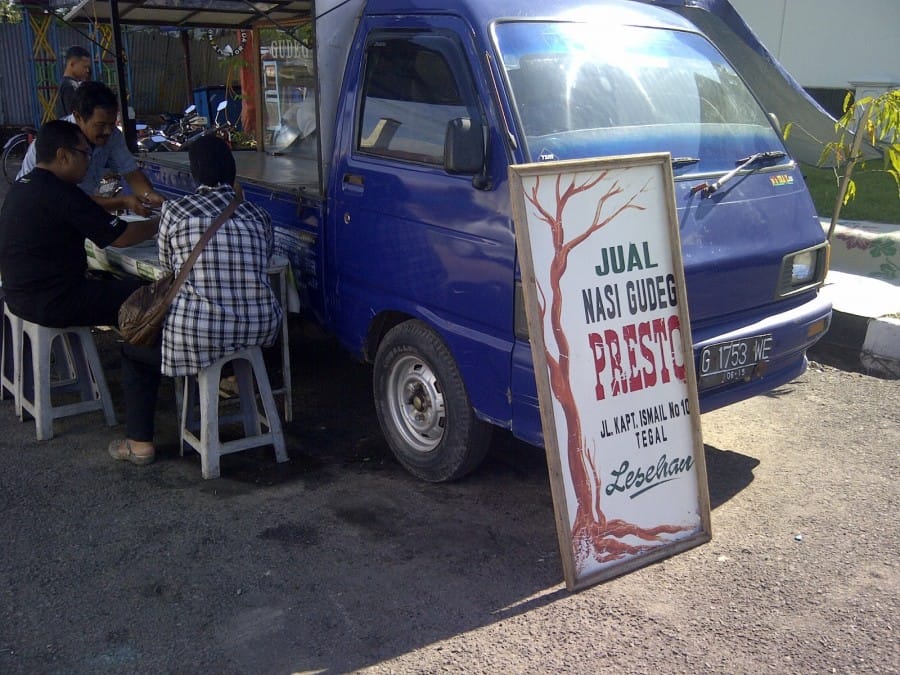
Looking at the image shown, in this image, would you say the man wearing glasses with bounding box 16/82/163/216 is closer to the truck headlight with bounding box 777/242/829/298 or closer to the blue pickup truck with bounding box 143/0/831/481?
the blue pickup truck with bounding box 143/0/831/481

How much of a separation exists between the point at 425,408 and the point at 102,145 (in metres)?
2.70

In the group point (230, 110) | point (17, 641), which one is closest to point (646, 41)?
point (17, 641)

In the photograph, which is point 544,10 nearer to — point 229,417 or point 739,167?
point 739,167

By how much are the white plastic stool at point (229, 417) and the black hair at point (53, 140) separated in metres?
1.28

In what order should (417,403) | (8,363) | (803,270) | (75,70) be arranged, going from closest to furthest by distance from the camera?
(803,270)
(417,403)
(8,363)
(75,70)

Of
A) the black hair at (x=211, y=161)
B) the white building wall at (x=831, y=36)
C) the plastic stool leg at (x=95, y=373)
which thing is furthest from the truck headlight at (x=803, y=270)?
the white building wall at (x=831, y=36)

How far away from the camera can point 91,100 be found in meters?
4.93

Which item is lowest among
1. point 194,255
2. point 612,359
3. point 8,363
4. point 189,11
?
point 8,363

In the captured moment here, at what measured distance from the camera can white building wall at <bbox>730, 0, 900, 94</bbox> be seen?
12.0 meters

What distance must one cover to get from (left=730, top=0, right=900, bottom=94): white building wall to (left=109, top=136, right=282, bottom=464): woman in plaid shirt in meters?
10.3

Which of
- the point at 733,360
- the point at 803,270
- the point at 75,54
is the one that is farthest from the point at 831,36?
the point at 733,360

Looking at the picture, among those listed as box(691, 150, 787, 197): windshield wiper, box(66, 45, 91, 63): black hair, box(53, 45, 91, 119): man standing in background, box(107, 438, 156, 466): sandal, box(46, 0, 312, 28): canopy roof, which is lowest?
box(107, 438, 156, 466): sandal

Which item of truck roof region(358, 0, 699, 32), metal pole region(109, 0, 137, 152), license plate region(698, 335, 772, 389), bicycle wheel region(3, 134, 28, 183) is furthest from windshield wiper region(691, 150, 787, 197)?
bicycle wheel region(3, 134, 28, 183)

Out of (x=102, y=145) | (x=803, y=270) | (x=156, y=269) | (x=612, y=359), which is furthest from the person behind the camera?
(x=102, y=145)
